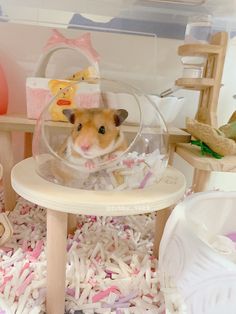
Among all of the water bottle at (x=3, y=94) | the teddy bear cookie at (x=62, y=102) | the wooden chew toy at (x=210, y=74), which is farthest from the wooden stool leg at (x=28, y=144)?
the wooden chew toy at (x=210, y=74)

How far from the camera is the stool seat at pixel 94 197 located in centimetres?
61

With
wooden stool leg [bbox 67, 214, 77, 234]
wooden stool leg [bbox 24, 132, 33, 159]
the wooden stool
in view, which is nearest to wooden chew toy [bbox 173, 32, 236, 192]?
the wooden stool

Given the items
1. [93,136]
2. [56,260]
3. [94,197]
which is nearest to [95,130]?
[93,136]

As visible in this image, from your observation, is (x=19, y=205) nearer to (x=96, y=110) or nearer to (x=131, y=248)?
(x=131, y=248)

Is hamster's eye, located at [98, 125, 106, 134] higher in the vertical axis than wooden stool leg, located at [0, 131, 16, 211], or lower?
higher

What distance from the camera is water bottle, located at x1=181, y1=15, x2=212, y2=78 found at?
1.13m

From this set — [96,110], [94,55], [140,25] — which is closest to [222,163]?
[96,110]

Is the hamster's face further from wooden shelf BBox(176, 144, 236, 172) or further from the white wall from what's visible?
the white wall

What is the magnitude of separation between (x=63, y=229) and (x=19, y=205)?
0.50 m

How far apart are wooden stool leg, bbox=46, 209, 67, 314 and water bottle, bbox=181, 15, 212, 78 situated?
70 centimetres

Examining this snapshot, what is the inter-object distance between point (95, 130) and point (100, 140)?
0.07 feet

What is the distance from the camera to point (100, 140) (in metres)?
0.72

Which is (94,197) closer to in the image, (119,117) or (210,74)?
(119,117)

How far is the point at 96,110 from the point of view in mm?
757
